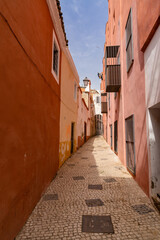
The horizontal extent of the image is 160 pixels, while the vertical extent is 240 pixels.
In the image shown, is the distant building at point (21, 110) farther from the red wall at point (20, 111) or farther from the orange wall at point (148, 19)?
the orange wall at point (148, 19)

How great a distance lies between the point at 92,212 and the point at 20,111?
2.33 meters

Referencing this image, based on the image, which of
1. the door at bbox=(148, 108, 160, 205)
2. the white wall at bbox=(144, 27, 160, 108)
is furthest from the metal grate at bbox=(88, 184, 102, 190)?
the white wall at bbox=(144, 27, 160, 108)

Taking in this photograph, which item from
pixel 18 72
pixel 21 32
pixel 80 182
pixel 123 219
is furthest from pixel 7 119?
pixel 80 182

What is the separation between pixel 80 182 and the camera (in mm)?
4559

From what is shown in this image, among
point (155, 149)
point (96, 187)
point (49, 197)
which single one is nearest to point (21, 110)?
point (49, 197)

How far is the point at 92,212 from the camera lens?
289cm

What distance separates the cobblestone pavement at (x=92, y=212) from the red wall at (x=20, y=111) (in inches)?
12.2

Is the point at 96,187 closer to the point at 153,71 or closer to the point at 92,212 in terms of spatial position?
the point at 92,212

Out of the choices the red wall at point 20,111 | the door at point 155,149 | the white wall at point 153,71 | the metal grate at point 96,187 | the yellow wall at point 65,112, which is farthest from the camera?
the yellow wall at point 65,112

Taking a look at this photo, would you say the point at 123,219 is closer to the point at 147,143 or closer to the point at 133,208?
the point at 133,208

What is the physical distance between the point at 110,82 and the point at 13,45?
215 inches

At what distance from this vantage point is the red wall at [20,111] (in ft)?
6.59

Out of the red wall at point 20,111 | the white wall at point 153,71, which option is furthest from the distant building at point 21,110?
the white wall at point 153,71

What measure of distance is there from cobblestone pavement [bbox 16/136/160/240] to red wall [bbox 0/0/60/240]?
31 cm
